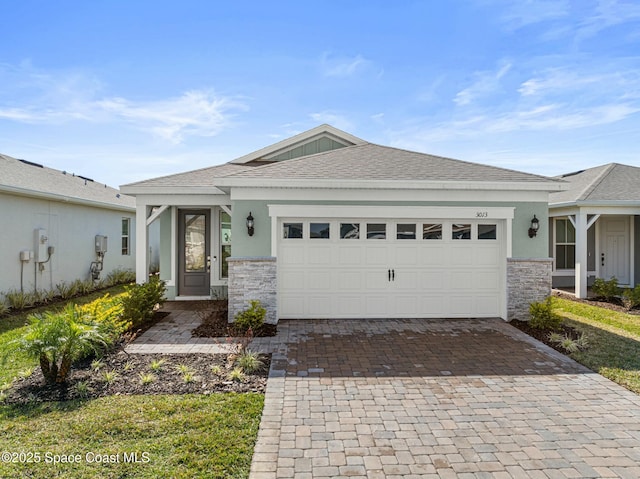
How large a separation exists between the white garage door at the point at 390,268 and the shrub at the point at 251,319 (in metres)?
0.94

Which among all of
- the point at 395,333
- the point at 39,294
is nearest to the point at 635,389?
the point at 395,333

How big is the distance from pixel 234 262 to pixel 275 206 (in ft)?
5.01

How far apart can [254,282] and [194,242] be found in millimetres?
4025

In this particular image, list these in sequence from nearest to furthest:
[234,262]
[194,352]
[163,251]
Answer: [194,352], [234,262], [163,251]

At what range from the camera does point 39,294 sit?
36.5 ft

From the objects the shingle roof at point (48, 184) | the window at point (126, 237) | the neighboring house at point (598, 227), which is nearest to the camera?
the shingle roof at point (48, 184)

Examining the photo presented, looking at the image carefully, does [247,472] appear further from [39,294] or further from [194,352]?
[39,294]

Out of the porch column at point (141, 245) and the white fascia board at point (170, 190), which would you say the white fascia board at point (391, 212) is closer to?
the white fascia board at point (170, 190)

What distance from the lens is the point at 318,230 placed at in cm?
852

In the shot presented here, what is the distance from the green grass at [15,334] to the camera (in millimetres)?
5461

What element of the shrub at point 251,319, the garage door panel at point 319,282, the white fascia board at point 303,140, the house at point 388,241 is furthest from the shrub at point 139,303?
the white fascia board at point 303,140

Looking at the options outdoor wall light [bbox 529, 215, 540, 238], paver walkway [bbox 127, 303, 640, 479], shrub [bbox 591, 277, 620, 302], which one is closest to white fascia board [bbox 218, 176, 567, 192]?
outdoor wall light [bbox 529, 215, 540, 238]

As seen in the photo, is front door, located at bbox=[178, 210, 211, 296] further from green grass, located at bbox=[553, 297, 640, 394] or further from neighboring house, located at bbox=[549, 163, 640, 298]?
neighboring house, located at bbox=[549, 163, 640, 298]

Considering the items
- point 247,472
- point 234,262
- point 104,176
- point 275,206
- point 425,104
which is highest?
point 425,104
